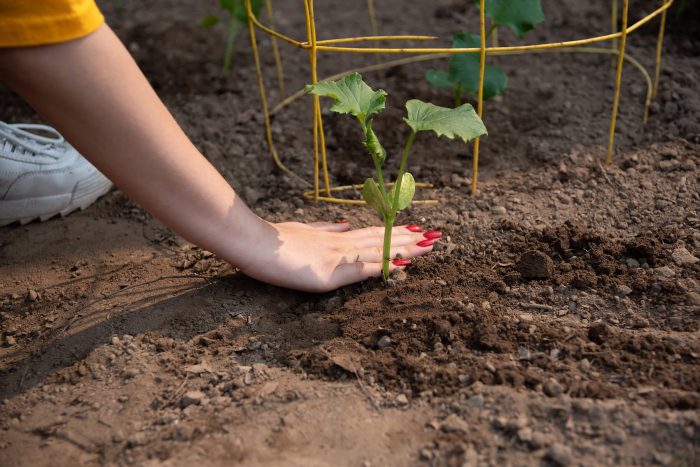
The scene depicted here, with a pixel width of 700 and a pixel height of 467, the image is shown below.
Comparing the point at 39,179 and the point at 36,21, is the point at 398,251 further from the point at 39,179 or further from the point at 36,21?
the point at 39,179

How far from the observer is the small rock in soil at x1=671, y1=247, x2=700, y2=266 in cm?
169

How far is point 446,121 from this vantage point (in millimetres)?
1493

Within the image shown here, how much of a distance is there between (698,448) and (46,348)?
136 cm

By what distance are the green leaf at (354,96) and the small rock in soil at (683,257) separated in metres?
0.81

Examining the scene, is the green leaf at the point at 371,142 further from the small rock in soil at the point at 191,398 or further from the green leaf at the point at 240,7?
the green leaf at the point at 240,7

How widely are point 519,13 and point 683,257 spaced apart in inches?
34.3

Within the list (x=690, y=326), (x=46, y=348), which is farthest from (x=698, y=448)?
(x=46, y=348)

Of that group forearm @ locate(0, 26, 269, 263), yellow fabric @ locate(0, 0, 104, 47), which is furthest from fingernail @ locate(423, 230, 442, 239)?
yellow fabric @ locate(0, 0, 104, 47)

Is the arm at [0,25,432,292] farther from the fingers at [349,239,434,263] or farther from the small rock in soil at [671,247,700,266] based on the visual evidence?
the small rock in soil at [671,247,700,266]

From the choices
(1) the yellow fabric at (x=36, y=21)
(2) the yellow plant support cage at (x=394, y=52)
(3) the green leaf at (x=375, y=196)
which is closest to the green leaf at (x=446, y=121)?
(3) the green leaf at (x=375, y=196)

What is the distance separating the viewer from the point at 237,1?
2807 millimetres

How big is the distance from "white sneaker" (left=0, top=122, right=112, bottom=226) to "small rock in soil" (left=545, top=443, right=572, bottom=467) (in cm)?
161

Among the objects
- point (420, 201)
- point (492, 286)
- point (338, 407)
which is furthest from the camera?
point (420, 201)

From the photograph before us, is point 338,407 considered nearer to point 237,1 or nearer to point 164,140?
point 164,140
